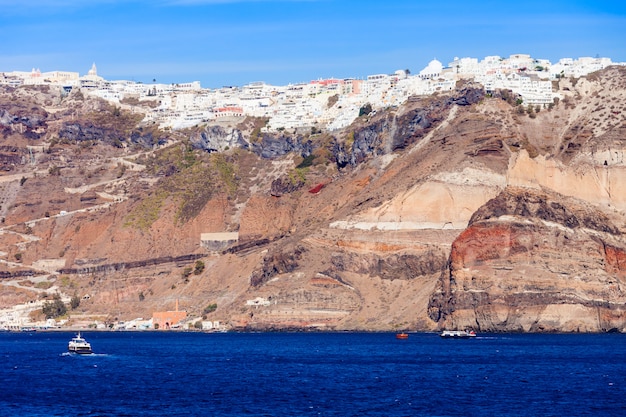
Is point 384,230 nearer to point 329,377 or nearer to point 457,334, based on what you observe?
point 457,334

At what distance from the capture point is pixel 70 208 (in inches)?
7805

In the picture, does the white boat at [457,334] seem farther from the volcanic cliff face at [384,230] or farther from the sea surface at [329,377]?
the volcanic cliff face at [384,230]

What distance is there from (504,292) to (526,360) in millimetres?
25259

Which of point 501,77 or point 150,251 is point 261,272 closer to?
point 150,251

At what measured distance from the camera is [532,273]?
128m

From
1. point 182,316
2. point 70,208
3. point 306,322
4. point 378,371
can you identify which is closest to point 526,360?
point 378,371

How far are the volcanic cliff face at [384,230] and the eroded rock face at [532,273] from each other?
15cm

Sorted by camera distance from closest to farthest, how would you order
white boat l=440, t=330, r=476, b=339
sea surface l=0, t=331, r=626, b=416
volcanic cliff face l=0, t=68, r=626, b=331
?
sea surface l=0, t=331, r=626, b=416, white boat l=440, t=330, r=476, b=339, volcanic cliff face l=0, t=68, r=626, b=331

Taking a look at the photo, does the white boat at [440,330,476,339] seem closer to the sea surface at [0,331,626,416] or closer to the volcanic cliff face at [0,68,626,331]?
the sea surface at [0,331,626,416]

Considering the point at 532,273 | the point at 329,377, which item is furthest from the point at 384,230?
the point at 329,377

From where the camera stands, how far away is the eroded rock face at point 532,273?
126812 millimetres

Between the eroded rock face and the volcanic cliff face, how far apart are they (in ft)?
A: 0.51

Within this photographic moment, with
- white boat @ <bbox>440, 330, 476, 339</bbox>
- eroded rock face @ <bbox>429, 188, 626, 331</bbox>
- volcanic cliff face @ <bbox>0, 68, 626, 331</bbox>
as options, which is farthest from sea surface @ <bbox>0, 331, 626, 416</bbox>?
volcanic cliff face @ <bbox>0, 68, 626, 331</bbox>

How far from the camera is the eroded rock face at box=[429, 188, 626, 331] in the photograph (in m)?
127
